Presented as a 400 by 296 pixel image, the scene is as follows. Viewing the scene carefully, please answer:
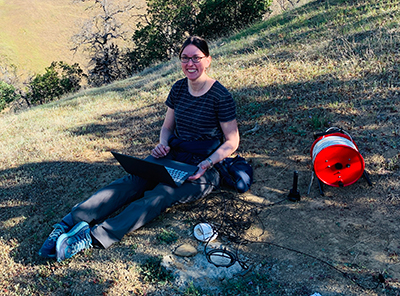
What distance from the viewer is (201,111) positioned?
3791 mm

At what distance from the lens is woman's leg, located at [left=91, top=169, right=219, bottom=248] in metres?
3.34

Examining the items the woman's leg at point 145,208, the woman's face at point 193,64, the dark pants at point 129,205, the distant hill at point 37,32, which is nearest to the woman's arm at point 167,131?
the dark pants at point 129,205

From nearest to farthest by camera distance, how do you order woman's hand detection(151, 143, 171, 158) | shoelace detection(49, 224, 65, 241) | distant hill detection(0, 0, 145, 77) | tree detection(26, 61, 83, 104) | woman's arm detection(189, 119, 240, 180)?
shoelace detection(49, 224, 65, 241) < woman's arm detection(189, 119, 240, 180) < woman's hand detection(151, 143, 171, 158) < tree detection(26, 61, 83, 104) < distant hill detection(0, 0, 145, 77)

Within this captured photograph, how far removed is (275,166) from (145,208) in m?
→ 2.03

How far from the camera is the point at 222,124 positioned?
3.74 meters

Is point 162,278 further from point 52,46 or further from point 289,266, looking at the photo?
point 52,46

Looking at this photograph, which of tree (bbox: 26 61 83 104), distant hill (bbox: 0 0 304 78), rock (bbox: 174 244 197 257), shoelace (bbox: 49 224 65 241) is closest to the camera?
rock (bbox: 174 244 197 257)

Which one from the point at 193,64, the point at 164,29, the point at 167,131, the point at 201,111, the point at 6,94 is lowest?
the point at 167,131

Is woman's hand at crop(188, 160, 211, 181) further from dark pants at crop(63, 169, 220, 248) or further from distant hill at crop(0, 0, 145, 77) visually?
distant hill at crop(0, 0, 145, 77)

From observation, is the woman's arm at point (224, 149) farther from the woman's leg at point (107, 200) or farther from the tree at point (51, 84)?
the tree at point (51, 84)

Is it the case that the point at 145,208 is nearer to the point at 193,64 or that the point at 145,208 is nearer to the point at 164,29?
the point at 193,64

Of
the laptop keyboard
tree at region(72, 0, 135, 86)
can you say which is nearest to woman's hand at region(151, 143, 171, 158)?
the laptop keyboard

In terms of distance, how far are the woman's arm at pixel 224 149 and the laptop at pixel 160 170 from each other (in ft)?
0.30

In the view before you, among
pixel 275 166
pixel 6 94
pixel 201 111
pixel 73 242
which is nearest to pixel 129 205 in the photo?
pixel 73 242
